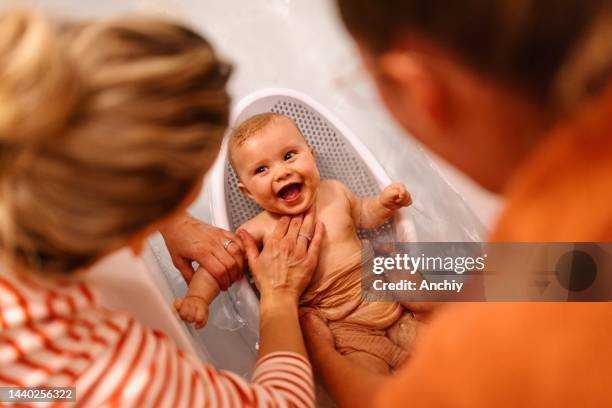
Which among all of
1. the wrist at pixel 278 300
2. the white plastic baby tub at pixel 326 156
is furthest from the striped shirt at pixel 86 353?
the white plastic baby tub at pixel 326 156

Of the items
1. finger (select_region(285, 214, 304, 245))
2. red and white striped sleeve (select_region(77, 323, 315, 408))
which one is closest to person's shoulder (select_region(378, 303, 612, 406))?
red and white striped sleeve (select_region(77, 323, 315, 408))

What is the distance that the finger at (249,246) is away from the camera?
3.59 ft

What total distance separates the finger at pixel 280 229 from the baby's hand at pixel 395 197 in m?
0.21

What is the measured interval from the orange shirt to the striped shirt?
263mm

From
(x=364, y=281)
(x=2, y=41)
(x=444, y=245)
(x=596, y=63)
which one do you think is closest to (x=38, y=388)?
(x=2, y=41)

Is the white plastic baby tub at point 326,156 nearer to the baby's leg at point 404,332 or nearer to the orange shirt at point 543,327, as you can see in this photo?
the baby's leg at point 404,332

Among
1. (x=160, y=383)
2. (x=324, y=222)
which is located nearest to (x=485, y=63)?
(x=160, y=383)

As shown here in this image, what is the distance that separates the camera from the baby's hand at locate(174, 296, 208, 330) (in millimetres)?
990

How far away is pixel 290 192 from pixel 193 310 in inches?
12.2

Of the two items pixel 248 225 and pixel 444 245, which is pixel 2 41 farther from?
pixel 444 245

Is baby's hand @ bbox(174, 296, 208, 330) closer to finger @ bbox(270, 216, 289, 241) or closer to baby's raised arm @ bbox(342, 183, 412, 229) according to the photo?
finger @ bbox(270, 216, 289, 241)

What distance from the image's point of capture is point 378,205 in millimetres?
1165

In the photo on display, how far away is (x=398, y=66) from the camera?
44 centimetres

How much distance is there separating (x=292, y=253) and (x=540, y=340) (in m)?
0.65
